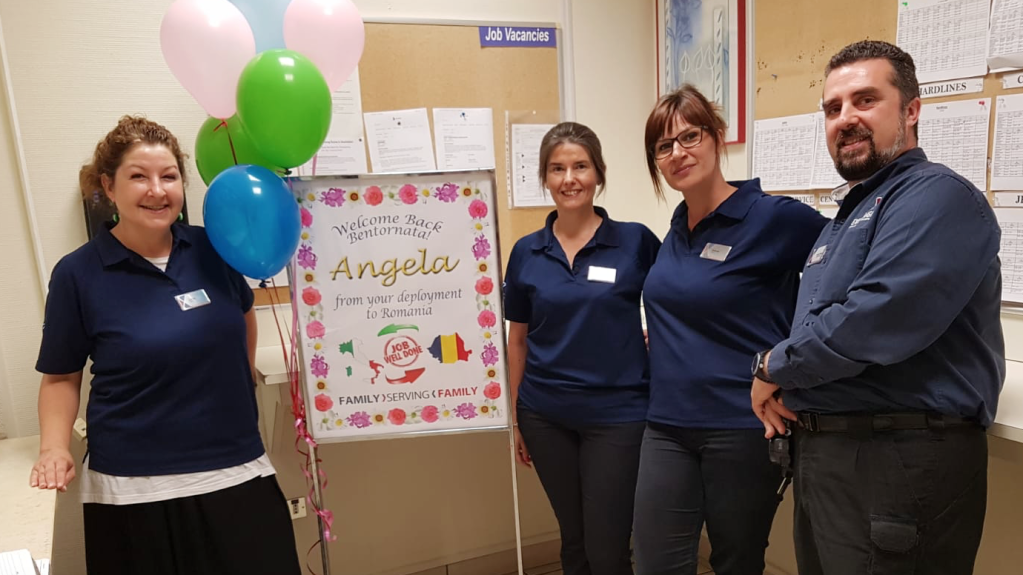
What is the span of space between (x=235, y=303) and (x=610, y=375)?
1.01 meters

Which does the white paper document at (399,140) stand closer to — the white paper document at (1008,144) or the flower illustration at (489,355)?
the flower illustration at (489,355)

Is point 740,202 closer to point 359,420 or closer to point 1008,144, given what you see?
point 1008,144

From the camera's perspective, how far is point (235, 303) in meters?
1.65

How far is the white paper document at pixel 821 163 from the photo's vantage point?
2064 millimetres

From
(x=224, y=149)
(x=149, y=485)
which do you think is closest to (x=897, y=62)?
(x=224, y=149)

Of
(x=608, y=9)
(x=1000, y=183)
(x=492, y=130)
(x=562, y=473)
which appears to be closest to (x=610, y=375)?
(x=562, y=473)

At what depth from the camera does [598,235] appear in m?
1.80

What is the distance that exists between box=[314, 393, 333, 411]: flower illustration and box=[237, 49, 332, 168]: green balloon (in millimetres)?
667

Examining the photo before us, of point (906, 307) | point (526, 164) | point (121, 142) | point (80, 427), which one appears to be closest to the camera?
point (906, 307)

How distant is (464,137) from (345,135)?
464mm

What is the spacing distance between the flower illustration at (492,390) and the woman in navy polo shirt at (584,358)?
8 centimetres

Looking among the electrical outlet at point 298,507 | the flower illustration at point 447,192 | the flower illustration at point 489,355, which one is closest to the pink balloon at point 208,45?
the flower illustration at point 447,192

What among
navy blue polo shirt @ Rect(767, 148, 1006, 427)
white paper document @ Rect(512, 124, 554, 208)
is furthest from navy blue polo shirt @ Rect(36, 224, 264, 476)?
white paper document @ Rect(512, 124, 554, 208)

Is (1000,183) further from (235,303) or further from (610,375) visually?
(235,303)
